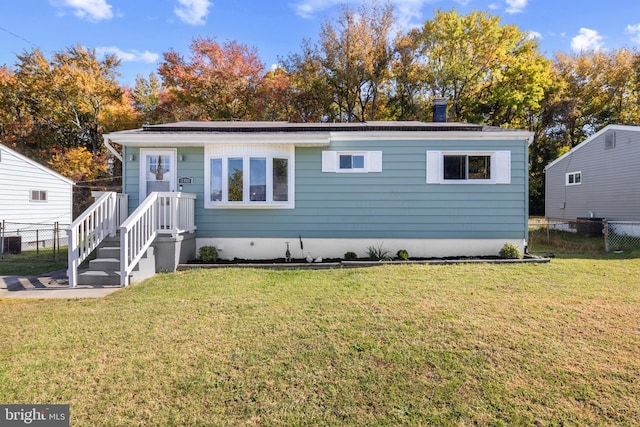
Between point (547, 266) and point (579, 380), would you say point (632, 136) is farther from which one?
point (579, 380)

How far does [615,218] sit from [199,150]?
16354 mm

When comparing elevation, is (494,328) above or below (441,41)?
below

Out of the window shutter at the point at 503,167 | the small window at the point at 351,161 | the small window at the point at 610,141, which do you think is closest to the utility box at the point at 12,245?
the small window at the point at 351,161

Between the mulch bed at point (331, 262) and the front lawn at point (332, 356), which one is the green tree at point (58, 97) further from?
the front lawn at point (332, 356)

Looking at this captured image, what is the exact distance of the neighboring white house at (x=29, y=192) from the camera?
11.0 metres

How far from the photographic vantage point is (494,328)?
3.56 meters

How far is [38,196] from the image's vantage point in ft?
40.4

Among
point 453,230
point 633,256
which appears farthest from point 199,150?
point 633,256

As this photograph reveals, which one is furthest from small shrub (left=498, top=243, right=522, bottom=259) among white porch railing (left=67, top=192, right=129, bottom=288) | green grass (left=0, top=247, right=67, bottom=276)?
green grass (left=0, top=247, right=67, bottom=276)

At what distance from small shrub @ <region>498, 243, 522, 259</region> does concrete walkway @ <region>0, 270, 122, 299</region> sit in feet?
28.0

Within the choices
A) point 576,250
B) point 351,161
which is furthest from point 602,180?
point 351,161

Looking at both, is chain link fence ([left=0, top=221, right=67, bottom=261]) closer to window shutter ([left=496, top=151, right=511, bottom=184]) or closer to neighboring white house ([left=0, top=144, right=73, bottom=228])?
neighboring white house ([left=0, top=144, right=73, bottom=228])

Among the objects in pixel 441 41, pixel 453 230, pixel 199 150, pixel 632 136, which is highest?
pixel 441 41

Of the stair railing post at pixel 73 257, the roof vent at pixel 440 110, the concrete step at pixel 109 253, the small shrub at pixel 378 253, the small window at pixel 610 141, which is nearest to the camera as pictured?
the stair railing post at pixel 73 257
